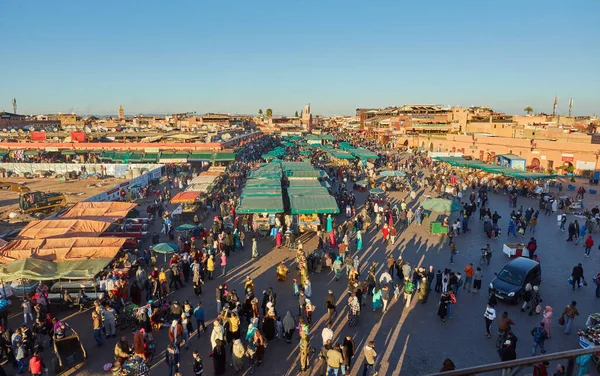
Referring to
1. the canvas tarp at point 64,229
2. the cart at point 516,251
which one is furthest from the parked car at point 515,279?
the canvas tarp at point 64,229

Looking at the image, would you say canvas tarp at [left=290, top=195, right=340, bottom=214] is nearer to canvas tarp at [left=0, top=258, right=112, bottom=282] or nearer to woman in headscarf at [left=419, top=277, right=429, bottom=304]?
woman in headscarf at [left=419, top=277, right=429, bottom=304]

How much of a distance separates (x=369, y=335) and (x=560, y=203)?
62.8 feet

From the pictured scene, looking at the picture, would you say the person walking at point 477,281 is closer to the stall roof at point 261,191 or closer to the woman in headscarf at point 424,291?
the woman in headscarf at point 424,291

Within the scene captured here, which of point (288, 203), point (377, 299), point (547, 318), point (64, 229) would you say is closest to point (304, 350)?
point (377, 299)

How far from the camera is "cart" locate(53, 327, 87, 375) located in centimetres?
798

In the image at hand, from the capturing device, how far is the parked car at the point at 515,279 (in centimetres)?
1080

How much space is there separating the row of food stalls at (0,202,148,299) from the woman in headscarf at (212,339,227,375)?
5364 millimetres

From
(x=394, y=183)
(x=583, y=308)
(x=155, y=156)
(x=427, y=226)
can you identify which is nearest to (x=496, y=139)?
(x=394, y=183)

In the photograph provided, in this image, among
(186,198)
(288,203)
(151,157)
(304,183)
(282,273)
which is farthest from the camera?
(151,157)

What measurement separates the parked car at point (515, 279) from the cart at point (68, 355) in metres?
10.7

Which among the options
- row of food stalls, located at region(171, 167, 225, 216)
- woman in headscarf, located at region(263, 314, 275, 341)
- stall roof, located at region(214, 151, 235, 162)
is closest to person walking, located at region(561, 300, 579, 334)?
woman in headscarf, located at region(263, 314, 275, 341)

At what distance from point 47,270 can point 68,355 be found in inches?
150

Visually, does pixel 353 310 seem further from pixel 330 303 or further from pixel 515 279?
pixel 515 279

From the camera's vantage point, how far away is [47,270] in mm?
10852
